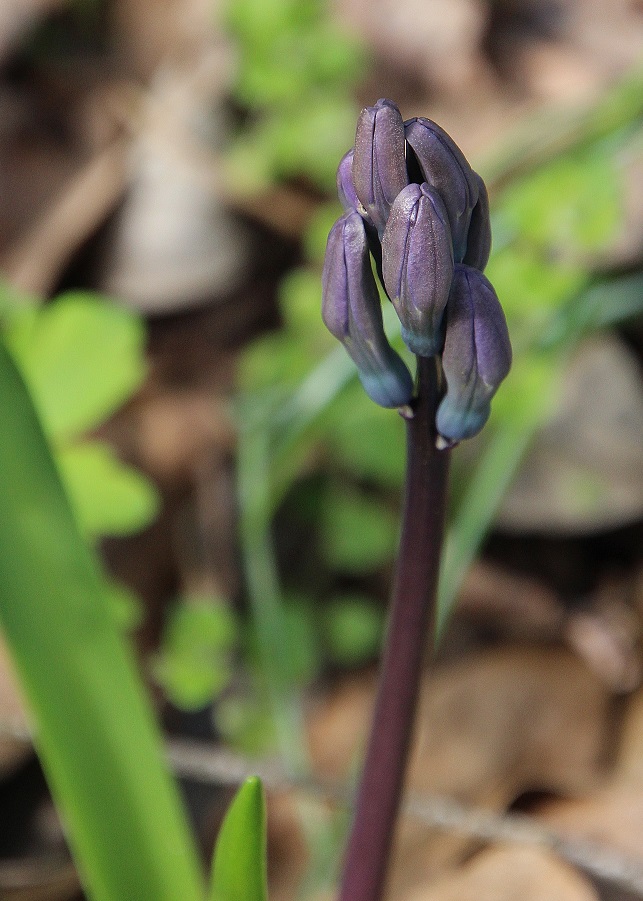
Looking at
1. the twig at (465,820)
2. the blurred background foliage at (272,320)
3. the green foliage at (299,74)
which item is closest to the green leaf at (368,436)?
the blurred background foliage at (272,320)

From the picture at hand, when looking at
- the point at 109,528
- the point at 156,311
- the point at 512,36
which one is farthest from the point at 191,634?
the point at 512,36

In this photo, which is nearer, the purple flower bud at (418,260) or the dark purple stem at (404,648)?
the purple flower bud at (418,260)

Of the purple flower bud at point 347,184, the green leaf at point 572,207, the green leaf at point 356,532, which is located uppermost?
the purple flower bud at point 347,184

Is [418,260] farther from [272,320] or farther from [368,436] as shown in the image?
[272,320]

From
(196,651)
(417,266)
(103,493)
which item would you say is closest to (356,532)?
(196,651)

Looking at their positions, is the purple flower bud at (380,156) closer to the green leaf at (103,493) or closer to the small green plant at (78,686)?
the small green plant at (78,686)

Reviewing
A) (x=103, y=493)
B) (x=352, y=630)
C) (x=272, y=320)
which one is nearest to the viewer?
(x=103, y=493)

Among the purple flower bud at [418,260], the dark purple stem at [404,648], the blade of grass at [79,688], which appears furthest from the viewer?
the blade of grass at [79,688]
